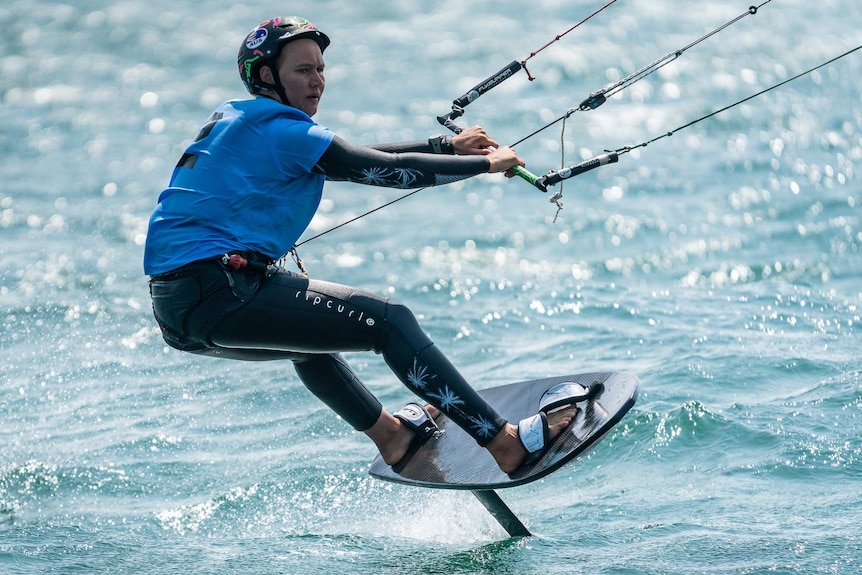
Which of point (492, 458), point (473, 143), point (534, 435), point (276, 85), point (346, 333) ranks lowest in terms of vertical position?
point (492, 458)

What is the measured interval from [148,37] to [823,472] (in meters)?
18.3

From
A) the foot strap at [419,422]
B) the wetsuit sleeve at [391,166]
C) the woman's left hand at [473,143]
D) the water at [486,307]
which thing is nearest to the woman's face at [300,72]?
the wetsuit sleeve at [391,166]

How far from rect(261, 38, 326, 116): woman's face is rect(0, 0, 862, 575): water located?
2178mm

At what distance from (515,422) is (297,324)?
160 cm

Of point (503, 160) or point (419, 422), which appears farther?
point (419, 422)

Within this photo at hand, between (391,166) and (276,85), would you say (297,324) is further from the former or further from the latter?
(276,85)

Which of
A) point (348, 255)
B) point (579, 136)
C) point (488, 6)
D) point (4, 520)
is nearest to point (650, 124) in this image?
point (579, 136)

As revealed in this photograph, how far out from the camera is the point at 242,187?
497cm

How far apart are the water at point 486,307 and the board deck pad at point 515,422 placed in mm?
395

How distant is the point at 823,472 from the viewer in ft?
21.8

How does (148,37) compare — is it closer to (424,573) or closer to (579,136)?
(579,136)

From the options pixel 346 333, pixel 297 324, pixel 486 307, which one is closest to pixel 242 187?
pixel 297 324

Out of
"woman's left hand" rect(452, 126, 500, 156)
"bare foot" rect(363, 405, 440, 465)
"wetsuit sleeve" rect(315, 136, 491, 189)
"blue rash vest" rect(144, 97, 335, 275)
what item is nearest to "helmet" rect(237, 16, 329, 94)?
"blue rash vest" rect(144, 97, 335, 275)

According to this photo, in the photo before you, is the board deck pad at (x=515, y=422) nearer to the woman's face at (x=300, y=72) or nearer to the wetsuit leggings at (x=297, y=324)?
the wetsuit leggings at (x=297, y=324)
